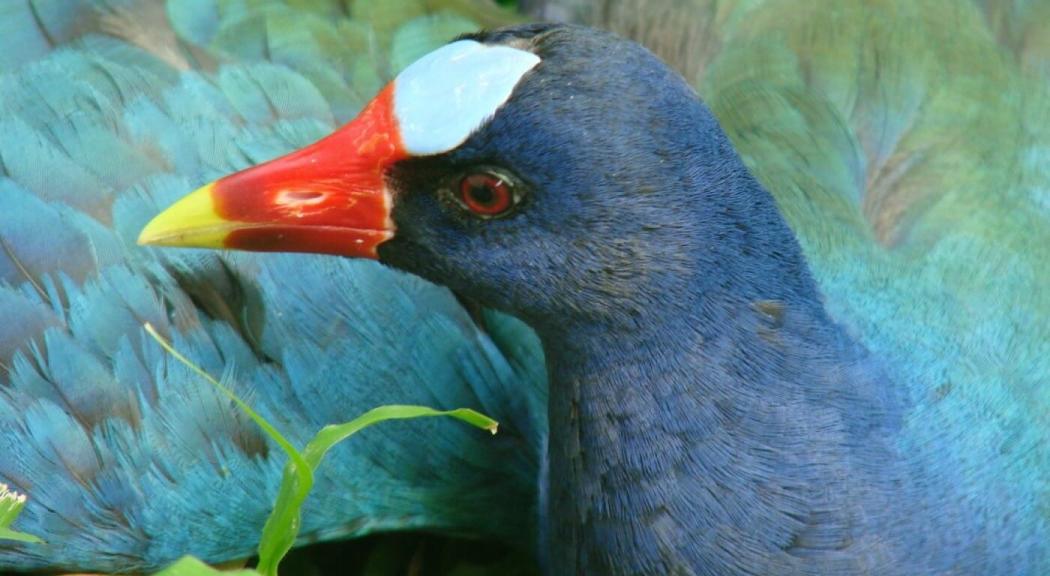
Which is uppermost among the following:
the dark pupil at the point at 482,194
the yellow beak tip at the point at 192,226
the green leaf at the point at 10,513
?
the dark pupil at the point at 482,194

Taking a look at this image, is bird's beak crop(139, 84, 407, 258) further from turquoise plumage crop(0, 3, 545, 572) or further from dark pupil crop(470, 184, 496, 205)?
turquoise plumage crop(0, 3, 545, 572)

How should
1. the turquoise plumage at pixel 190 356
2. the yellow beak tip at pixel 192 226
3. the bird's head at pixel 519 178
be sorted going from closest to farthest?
the bird's head at pixel 519 178 → the yellow beak tip at pixel 192 226 → the turquoise plumage at pixel 190 356

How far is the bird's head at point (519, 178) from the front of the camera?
7.46ft

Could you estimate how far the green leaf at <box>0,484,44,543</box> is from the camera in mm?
2486

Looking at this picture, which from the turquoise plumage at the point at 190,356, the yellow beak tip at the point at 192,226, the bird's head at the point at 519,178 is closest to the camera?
the bird's head at the point at 519,178

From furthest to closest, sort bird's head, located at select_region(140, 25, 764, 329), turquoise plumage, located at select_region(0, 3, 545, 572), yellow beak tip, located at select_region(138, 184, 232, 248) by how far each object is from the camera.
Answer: turquoise plumage, located at select_region(0, 3, 545, 572), yellow beak tip, located at select_region(138, 184, 232, 248), bird's head, located at select_region(140, 25, 764, 329)

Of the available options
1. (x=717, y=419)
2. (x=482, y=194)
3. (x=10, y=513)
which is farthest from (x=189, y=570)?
(x=717, y=419)

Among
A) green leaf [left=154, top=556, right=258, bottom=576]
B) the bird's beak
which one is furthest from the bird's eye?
green leaf [left=154, top=556, right=258, bottom=576]

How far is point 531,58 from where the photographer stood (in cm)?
230

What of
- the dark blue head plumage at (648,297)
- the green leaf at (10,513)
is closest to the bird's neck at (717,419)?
the dark blue head plumage at (648,297)

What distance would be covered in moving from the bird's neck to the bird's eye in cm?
21

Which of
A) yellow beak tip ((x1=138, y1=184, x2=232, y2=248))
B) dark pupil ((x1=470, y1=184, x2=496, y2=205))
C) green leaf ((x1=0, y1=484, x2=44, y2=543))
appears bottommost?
green leaf ((x1=0, y1=484, x2=44, y2=543))

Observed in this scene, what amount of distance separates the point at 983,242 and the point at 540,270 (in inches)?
38.2

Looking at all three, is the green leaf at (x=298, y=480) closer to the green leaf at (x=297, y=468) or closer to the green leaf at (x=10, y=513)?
the green leaf at (x=297, y=468)
